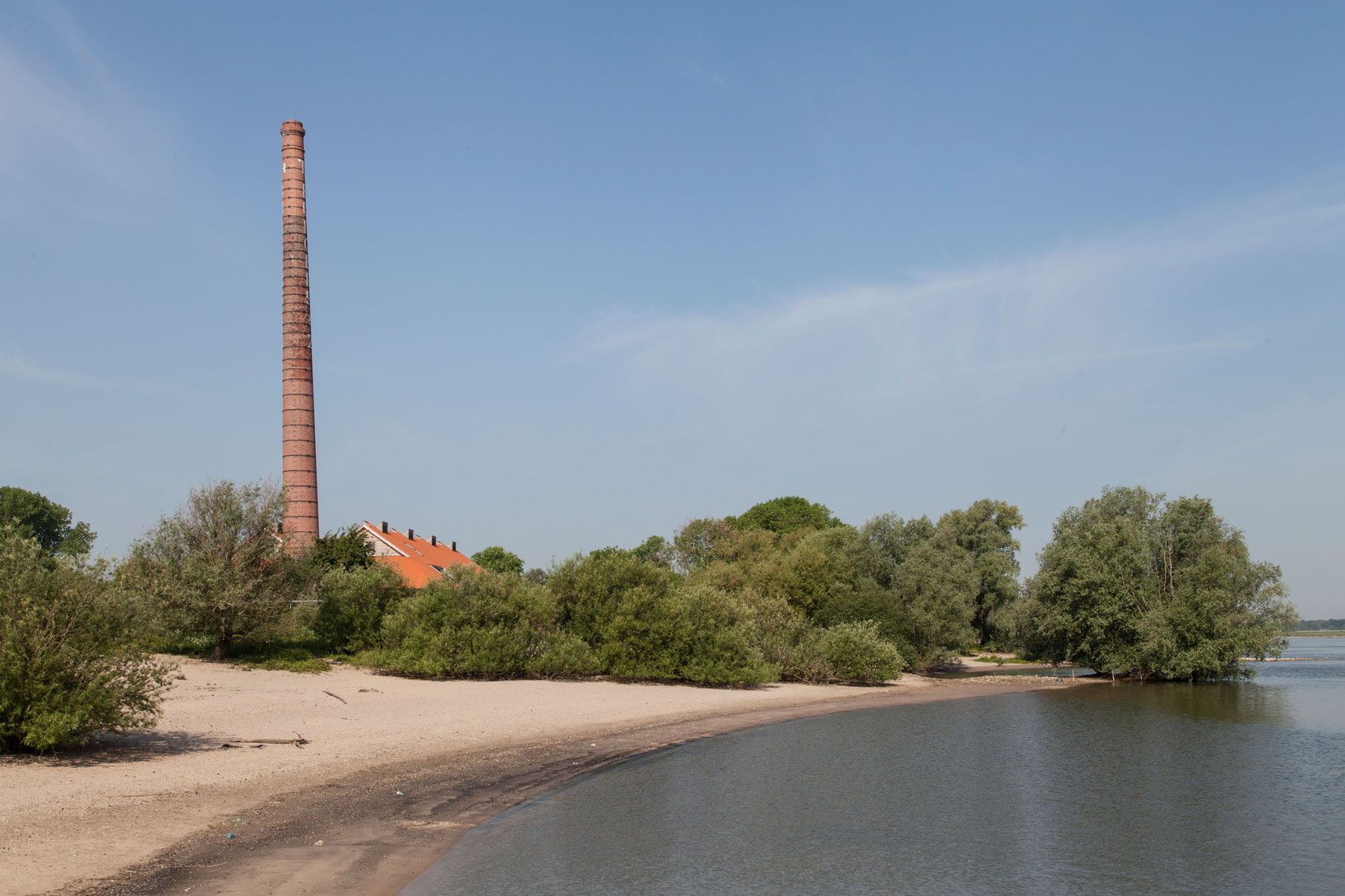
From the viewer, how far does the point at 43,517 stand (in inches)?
3757

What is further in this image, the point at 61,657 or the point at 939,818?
the point at 939,818

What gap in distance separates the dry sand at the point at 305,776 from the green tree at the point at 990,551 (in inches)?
1832

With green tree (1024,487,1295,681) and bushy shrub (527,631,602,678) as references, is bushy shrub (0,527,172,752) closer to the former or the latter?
bushy shrub (527,631,602,678)

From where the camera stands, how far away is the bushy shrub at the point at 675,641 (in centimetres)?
4369

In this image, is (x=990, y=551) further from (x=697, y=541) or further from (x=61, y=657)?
(x=61, y=657)

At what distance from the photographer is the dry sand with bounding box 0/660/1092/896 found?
13.5 m

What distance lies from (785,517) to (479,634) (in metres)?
75.0

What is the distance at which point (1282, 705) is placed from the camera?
138 ft

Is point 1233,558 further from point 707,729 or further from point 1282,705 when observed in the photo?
point 707,729

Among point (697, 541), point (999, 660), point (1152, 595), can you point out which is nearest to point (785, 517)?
point (697, 541)

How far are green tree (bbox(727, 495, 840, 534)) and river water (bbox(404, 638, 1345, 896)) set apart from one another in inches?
3030

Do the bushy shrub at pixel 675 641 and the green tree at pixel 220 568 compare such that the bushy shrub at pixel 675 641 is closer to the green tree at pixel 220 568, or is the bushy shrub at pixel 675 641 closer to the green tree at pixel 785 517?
the green tree at pixel 220 568

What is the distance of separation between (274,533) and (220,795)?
2490cm

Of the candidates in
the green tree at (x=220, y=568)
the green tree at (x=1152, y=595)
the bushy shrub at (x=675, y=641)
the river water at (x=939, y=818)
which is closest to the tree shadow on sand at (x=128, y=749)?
the river water at (x=939, y=818)
